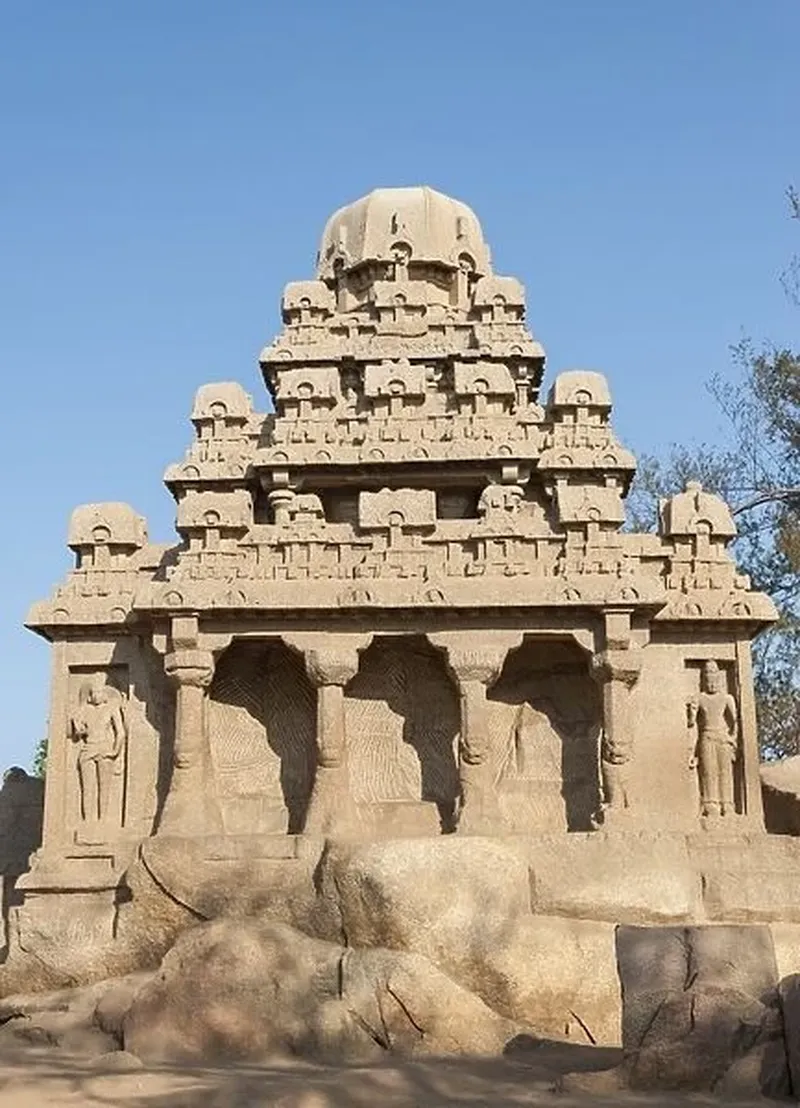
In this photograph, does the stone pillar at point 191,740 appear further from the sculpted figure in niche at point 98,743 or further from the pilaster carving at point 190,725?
the sculpted figure in niche at point 98,743

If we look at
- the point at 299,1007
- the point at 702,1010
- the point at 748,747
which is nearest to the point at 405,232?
the point at 748,747

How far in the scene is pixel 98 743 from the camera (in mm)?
16547

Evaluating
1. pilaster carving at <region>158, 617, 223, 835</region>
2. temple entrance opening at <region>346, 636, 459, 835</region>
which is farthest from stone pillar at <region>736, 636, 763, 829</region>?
pilaster carving at <region>158, 617, 223, 835</region>

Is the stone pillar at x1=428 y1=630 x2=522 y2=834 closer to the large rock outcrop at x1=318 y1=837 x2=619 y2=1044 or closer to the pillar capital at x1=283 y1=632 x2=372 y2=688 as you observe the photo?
the pillar capital at x1=283 y1=632 x2=372 y2=688

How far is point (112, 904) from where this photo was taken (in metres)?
14.3

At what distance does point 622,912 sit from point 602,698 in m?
3.58

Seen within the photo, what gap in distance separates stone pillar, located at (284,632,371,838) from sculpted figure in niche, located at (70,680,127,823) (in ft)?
8.73

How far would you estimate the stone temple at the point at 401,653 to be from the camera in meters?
15.7

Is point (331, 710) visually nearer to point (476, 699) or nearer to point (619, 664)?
point (476, 699)

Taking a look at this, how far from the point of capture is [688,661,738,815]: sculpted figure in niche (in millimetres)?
16203

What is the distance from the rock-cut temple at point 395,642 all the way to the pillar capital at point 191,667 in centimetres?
3

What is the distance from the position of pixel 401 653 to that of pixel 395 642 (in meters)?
0.49

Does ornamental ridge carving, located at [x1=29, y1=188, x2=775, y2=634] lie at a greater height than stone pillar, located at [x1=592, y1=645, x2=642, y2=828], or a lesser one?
greater

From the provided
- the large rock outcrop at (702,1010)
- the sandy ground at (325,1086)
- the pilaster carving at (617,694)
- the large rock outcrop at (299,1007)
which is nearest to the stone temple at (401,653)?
the pilaster carving at (617,694)
